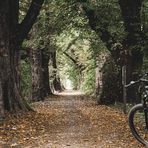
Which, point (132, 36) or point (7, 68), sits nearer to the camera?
point (7, 68)

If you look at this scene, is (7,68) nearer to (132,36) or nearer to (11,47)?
(11,47)

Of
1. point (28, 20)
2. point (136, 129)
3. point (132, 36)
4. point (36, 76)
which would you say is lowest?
point (136, 129)

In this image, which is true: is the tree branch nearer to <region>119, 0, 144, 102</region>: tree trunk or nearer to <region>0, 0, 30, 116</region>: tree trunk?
<region>0, 0, 30, 116</region>: tree trunk

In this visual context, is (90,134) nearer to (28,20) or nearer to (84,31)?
(28,20)

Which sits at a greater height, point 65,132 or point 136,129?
point 136,129

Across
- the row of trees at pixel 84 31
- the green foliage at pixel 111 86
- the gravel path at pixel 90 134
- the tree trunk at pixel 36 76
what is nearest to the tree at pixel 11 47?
the row of trees at pixel 84 31

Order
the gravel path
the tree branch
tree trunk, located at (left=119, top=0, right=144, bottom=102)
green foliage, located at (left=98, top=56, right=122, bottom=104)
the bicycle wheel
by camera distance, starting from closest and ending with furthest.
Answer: the bicycle wheel < the gravel path < the tree branch < tree trunk, located at (left=119, top=0, right=144, bottom=102) < green foliage, located at (left=98, top=56, right=122, bottom=104)

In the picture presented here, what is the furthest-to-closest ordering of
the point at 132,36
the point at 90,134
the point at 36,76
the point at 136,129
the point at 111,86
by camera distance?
the point at 36,76 < the point at 111,86 < the point at 132,36 < the point at 90,134 < the point at 136,129

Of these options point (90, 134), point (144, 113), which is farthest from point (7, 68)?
point (144, 113)

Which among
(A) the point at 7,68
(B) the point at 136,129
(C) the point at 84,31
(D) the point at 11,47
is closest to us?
(B) the point at 136,129

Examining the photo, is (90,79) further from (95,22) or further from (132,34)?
(132,34)

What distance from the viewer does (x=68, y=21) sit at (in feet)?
75.6

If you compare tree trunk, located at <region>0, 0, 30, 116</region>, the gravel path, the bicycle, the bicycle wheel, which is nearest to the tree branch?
tree trunk, located at <region>0, 0, 30, 116</region>

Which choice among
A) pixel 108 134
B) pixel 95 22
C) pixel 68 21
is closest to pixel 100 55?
pixel 68 21
